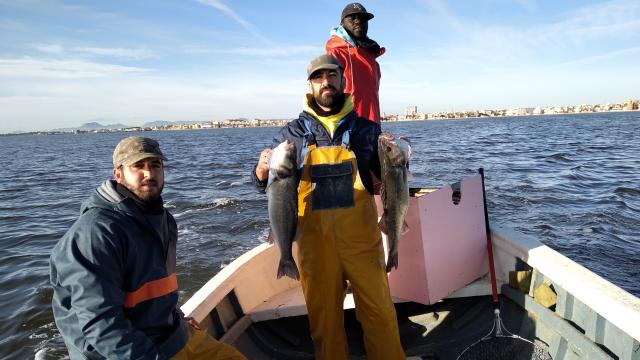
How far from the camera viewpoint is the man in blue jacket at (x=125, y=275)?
257 cm

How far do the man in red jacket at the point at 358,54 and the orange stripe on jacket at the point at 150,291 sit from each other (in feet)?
9.03

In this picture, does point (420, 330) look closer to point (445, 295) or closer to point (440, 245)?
point (445, 295)

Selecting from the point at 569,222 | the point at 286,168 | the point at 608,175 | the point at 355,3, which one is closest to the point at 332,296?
the point at 286,168

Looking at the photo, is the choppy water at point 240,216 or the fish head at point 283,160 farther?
the choppy water at point 240,216

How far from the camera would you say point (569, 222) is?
11.8 meters

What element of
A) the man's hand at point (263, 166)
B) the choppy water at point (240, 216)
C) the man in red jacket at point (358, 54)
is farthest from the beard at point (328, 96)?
the choppy water at point (240, 216)

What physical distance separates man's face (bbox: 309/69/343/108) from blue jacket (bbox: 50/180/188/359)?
1754mm

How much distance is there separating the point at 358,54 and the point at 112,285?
3.49 meters

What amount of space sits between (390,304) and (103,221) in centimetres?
244

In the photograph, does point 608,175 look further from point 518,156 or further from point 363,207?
point 363,207

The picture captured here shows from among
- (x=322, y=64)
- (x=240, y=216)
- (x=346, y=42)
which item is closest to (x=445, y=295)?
(x=322, y=64)

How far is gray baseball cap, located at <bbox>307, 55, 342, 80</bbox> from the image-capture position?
144 inches

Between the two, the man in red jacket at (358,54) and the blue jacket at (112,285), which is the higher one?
the man in red jacket at (358,54)

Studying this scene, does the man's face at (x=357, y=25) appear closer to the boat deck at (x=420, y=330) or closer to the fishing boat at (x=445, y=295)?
the fishing boat at (x=445, y=295)
